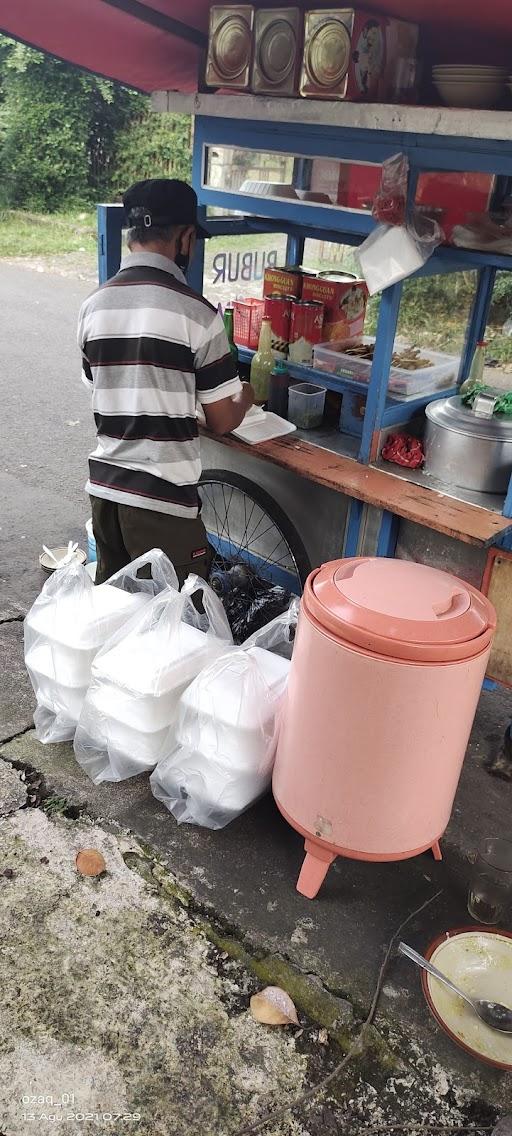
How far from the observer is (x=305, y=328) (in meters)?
3.91

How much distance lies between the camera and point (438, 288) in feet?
11.4

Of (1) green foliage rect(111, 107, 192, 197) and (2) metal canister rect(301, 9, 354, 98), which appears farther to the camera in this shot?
(1) green foliage rect(111, 107, 192, 197)

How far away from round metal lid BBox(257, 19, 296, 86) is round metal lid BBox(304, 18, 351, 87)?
0.09 m

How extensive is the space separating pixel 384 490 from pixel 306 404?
72 cm

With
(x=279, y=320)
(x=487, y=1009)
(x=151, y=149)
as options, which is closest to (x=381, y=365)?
(x=279, y=320)

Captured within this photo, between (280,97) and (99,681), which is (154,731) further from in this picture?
(280,97)

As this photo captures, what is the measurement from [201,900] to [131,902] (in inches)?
8.1

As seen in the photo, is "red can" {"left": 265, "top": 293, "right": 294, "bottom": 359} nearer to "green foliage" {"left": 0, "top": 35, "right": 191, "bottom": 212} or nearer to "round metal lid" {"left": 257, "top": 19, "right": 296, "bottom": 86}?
"round metal lid" {"left": 257, "top": 19, "right": 296, "bottom": 86}

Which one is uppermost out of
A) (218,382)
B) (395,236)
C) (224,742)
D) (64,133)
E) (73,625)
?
(64,133)

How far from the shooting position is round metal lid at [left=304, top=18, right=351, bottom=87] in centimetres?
286

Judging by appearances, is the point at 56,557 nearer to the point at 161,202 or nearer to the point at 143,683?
the point at 143,683

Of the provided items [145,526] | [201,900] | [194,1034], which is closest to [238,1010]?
[194,1034]

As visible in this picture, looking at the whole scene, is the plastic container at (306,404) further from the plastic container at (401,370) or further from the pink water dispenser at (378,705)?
the pink water dispenser at (378,705)

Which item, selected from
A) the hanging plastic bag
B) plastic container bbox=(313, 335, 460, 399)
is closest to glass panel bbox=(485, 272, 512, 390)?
plastic container bbox=(313, 335, 460, 399)
